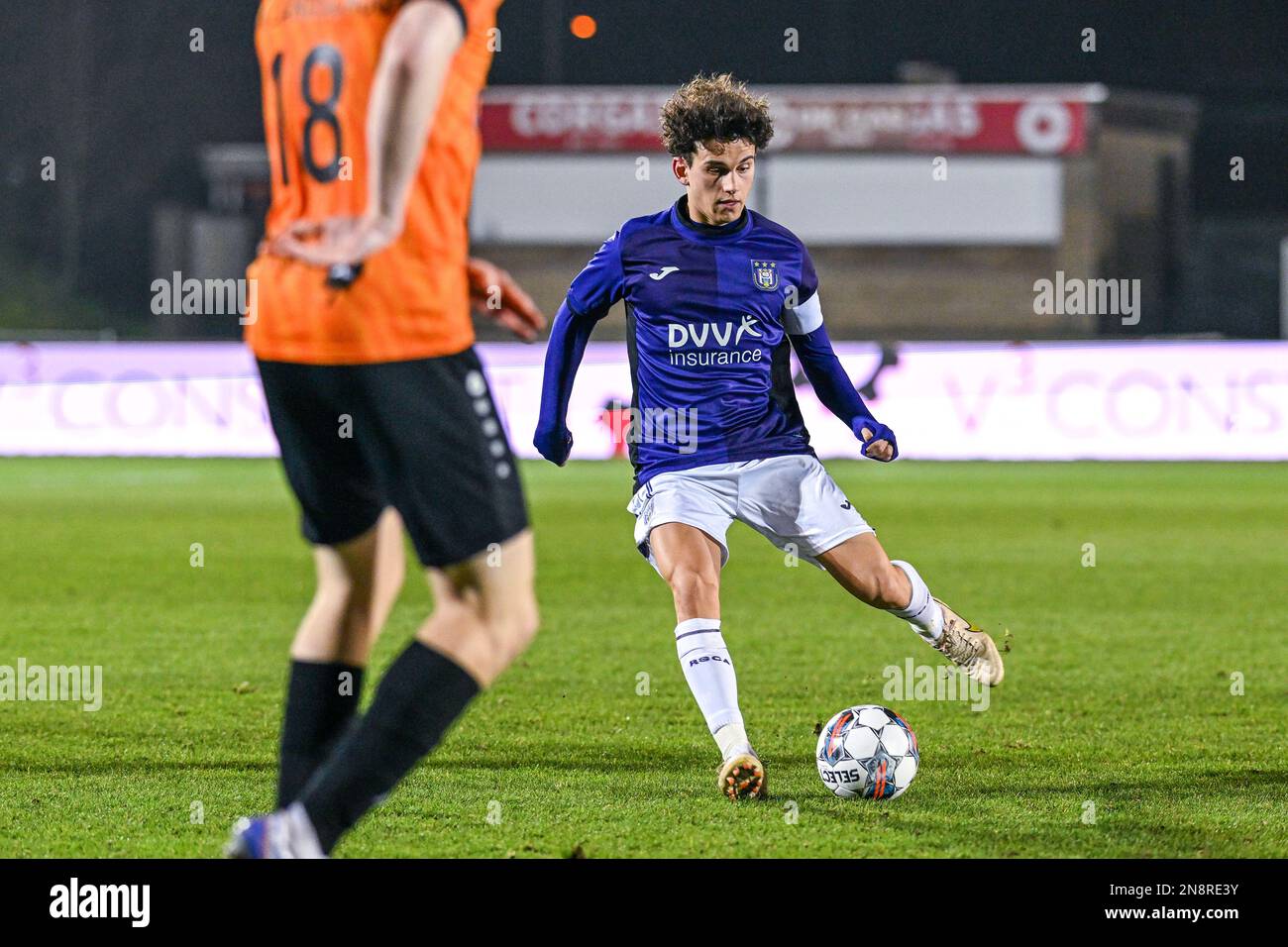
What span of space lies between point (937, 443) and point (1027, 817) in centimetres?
1420

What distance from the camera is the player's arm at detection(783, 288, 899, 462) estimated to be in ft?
17.6

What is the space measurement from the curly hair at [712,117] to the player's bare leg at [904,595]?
46.3 inches

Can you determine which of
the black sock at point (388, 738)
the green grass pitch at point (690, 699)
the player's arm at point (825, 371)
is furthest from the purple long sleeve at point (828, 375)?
the black sock at point (388, 738)

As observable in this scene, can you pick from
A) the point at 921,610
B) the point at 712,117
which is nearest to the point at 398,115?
the point at 712,117

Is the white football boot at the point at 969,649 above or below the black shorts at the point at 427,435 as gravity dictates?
below

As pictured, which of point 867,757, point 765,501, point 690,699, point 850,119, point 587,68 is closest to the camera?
point 867,757

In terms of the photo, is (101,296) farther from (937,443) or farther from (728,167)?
(728,167)

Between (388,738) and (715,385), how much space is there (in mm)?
2362

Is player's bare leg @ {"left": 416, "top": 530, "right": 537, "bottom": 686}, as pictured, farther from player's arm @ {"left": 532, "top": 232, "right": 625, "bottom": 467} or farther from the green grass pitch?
player's arm @ {"left": 532, "top": 232, "right": 625, "bottom": 467}

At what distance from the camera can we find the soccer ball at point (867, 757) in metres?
4.92

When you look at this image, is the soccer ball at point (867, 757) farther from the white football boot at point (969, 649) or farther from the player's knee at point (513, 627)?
the player's knee at point (513, 627)

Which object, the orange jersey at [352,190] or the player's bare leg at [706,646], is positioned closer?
the orange jersey at [352,190]

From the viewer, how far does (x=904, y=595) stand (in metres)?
5.30

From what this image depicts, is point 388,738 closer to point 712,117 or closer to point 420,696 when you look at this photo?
point 420,696
